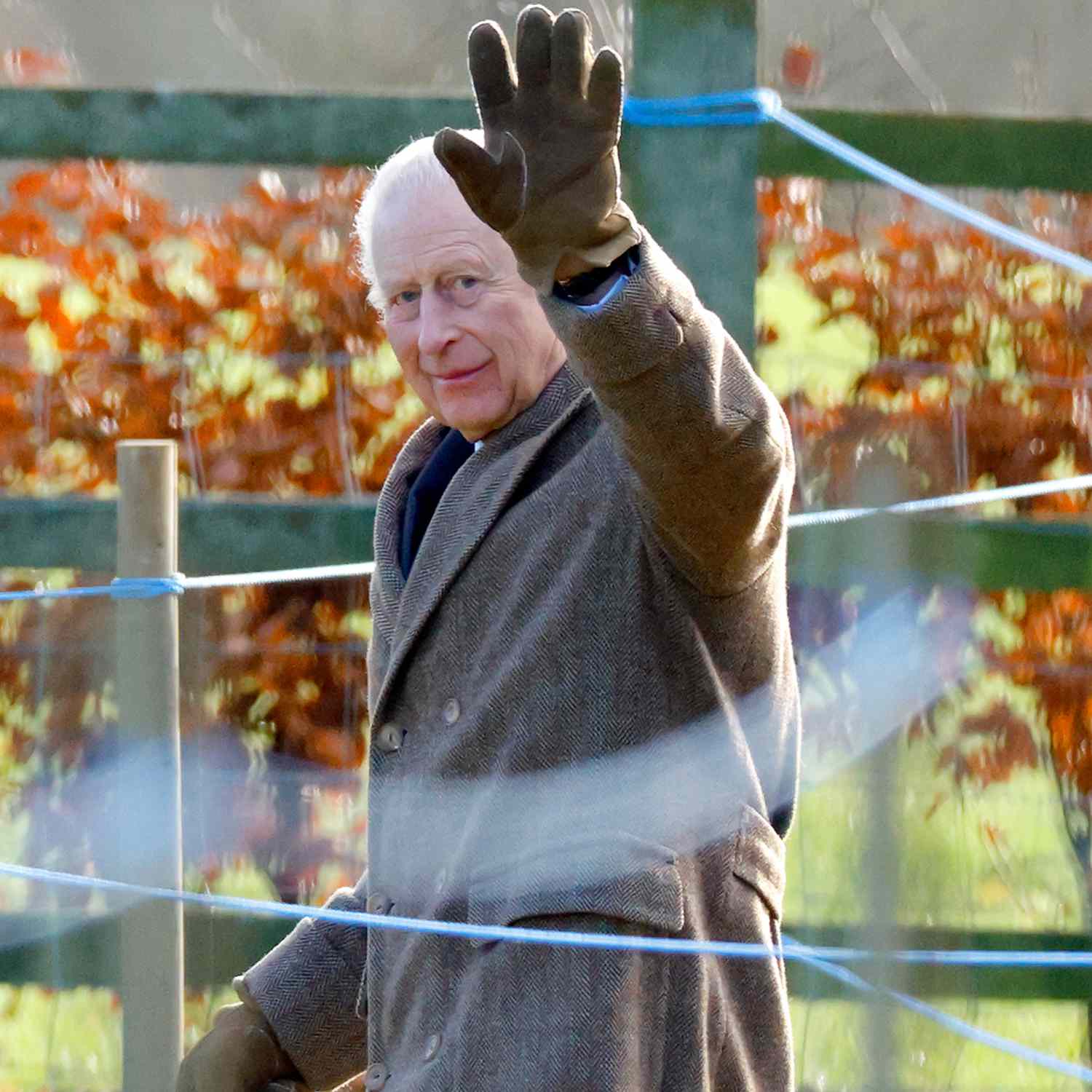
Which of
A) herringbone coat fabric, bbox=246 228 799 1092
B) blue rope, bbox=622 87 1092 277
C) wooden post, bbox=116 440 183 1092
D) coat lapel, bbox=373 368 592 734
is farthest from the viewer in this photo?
wooden post, bbox=116 440 183 1092

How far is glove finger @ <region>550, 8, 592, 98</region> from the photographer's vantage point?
3.87 feet

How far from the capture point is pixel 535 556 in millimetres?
1493

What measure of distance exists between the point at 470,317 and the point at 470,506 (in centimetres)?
16

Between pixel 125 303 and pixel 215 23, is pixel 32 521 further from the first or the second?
pixel 215 23

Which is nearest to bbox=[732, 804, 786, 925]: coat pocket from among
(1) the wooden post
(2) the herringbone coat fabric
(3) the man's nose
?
(2) the herringbone coat fabric

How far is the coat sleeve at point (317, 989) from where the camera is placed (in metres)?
1.80

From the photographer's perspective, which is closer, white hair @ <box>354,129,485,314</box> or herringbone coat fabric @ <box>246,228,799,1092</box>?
herringbone coat fabric @ <box>246,228,799,1092</box>

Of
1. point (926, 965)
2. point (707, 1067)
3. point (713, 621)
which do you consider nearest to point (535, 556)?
point (713, 621)

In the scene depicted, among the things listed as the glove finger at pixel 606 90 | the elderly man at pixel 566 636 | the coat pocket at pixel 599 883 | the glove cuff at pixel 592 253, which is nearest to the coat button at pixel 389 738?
the elderly man at pixel 566 636

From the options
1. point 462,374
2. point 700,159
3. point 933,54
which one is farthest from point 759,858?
point 933,54

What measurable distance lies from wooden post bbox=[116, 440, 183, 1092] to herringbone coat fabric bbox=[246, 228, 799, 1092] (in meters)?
0.53

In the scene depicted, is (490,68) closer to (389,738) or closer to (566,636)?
(566,636)

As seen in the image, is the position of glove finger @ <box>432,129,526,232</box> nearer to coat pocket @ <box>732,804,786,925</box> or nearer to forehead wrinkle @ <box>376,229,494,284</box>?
forehead wrinkle @ <box>376,229,494,284</box>

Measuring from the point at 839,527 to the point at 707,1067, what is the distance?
0.59 metres
